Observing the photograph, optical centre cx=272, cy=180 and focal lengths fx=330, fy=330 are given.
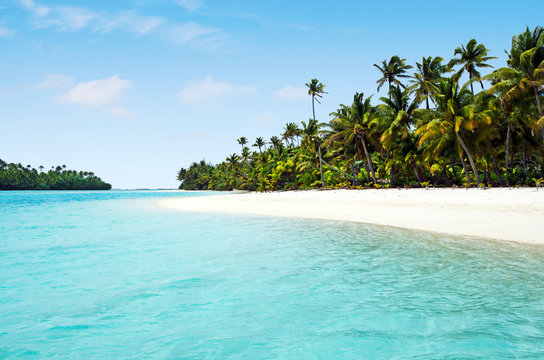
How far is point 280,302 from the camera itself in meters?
5.80

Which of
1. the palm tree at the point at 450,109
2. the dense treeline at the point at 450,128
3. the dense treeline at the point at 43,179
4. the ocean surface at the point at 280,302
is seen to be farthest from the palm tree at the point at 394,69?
the dense treeline at the point at 43,179

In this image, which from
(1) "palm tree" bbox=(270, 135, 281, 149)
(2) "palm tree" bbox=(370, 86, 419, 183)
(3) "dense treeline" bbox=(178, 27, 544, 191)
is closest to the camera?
(3) "dense treeline" bbox=(178, 27, 544, 191)

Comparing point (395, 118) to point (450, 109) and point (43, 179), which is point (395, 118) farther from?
point (43, 179)

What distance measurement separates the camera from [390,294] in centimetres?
602

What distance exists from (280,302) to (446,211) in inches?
550

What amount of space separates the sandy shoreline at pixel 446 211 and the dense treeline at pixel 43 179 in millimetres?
158642

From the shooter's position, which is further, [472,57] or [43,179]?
[43,179]

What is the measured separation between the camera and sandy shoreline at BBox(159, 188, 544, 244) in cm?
1220

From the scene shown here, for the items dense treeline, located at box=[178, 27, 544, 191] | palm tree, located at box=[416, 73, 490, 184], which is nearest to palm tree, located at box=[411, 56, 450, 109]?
dense treeline, located at box=[178, 27, 544, 191]

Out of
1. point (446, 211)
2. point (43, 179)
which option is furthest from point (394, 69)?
point (43, 179)

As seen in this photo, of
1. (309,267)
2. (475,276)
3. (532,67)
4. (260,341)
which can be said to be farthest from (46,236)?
(532,67)

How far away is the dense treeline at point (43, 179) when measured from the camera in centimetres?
14275

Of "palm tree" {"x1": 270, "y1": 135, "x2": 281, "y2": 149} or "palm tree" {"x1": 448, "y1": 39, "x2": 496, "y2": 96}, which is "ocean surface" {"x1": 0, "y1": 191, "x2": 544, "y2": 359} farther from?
"palm tree" {"x1": 270, "y1": 135, "x2": 281, "y2": 149}

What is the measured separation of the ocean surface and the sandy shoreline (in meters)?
2.11
